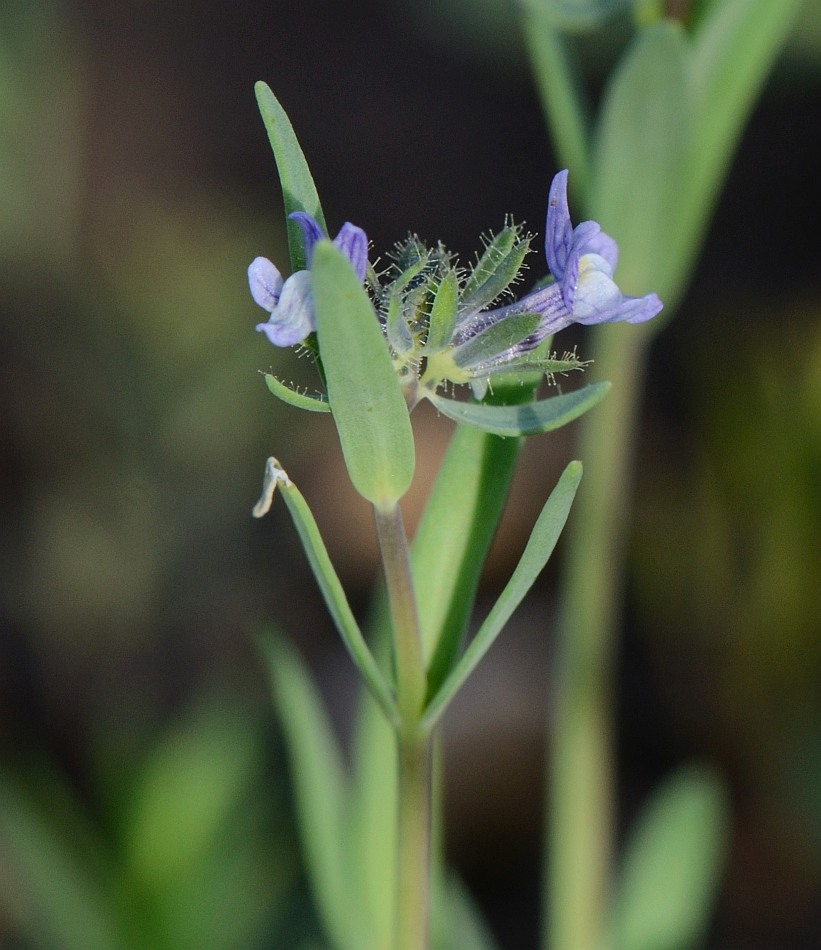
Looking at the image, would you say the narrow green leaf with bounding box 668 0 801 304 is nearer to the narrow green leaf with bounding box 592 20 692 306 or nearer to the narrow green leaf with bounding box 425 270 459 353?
the narrow green leaf with bounding box 592 20 692 306

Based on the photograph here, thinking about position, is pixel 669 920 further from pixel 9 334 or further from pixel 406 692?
pixel 9 334

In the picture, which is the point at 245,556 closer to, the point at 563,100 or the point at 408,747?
the point at 563,100

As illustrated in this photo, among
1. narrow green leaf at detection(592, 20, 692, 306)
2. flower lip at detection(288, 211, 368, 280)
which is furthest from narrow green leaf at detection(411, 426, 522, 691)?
narrow green leaf at detection(592, 20, 692, 306)

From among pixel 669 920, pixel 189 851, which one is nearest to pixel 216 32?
pixel 189 851

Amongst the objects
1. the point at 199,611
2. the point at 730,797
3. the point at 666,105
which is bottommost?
the point at 730,797

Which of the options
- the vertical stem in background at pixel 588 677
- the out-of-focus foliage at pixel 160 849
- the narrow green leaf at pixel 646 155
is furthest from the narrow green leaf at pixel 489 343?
the out-of-focus foliage at pixel 160 849

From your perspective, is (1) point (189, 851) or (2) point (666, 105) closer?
(2) point (666, 105)
